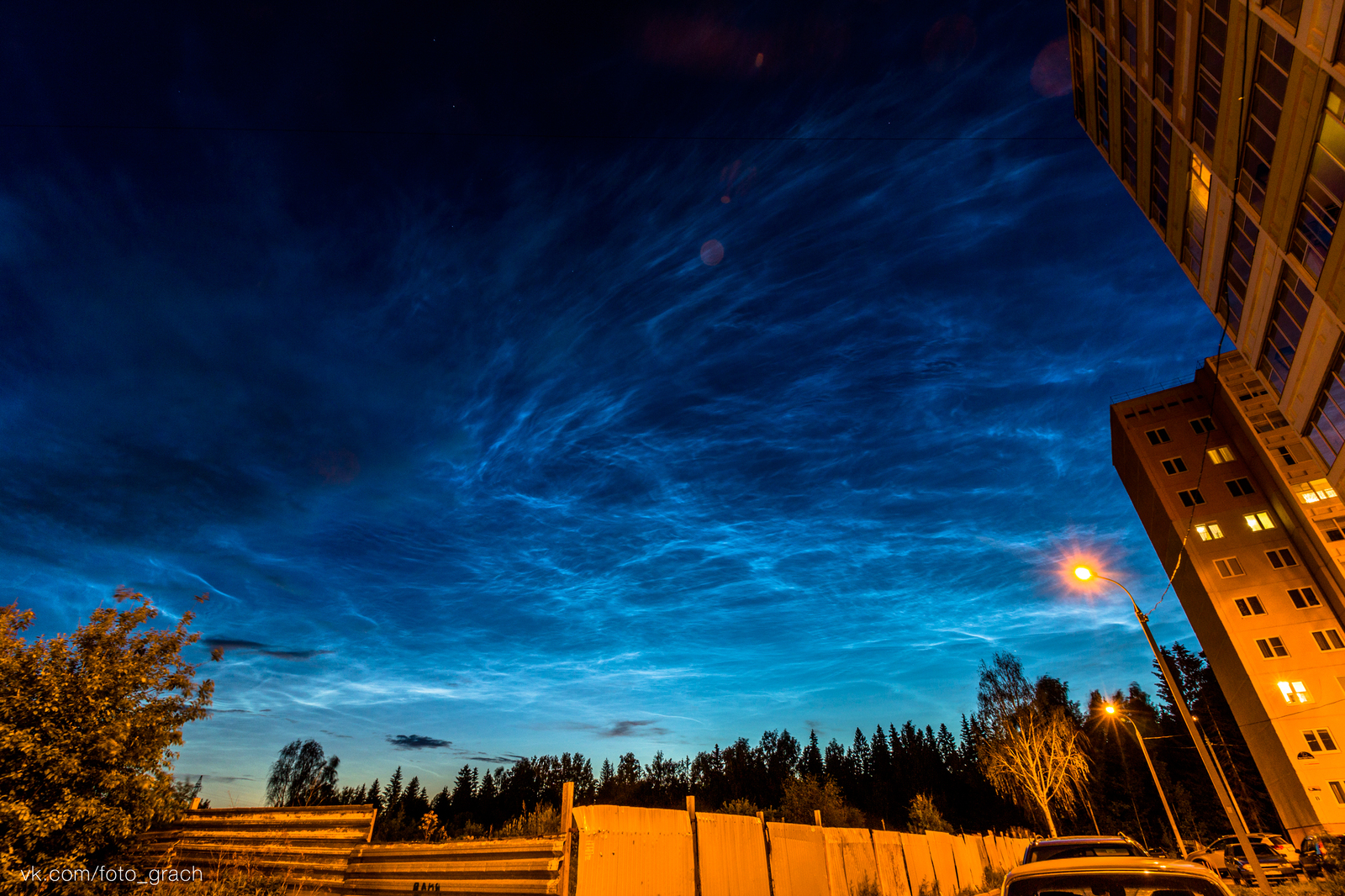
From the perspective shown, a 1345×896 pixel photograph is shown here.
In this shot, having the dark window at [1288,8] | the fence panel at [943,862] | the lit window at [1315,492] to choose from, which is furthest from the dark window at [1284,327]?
the lit window at [1315,492]

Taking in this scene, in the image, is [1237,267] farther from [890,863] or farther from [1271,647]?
[1271,647]

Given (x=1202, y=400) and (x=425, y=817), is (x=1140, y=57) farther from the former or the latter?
(x=1202, y=400)

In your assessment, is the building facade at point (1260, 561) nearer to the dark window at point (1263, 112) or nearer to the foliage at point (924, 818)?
the dark window at point (1263, 112)

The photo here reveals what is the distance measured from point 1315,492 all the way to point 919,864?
5036cm

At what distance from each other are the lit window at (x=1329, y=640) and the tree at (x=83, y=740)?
69.4m

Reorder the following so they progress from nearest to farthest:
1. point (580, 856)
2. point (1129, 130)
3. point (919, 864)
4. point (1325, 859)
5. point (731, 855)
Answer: point (580, 856) → point (731, 855) → point (919, 864) → point (1325, 859) → point (1129, 130)

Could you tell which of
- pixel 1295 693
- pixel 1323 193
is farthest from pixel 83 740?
pixel 1295 693

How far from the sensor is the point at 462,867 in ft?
29.2

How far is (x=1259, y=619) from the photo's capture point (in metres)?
46.4

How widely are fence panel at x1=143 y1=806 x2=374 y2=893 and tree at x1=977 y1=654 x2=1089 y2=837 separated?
4142cm

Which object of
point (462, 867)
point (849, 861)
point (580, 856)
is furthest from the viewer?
point (849, 861)

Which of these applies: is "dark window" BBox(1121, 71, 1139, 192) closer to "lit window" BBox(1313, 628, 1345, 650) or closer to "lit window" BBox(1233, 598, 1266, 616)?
"lit window" BBox(1233, 598, 1266, 616)

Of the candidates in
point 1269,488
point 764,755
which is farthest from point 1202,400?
point 764,755

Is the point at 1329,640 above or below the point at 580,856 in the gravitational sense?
above
